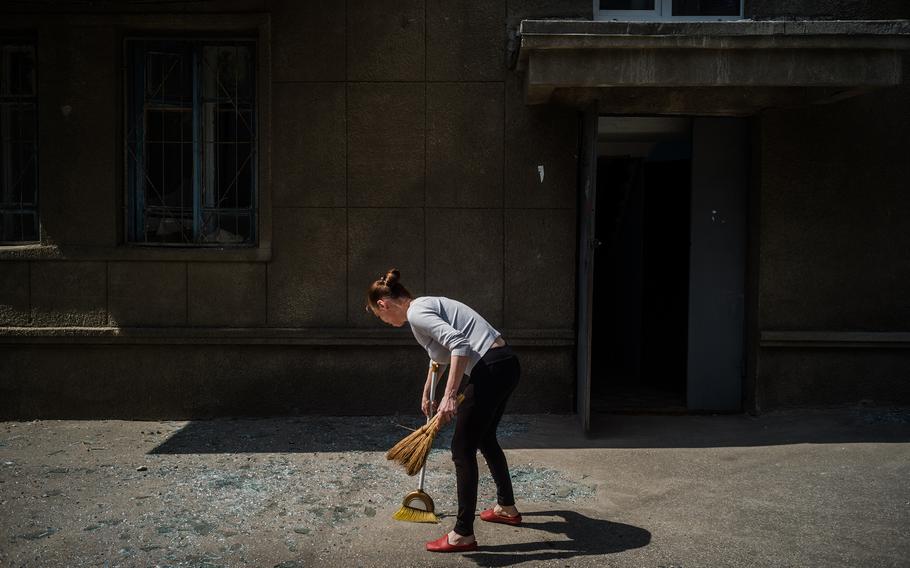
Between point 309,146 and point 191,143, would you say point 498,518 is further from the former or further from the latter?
point 191,143

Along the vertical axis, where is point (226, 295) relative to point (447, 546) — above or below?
above

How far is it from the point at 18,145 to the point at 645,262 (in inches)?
277

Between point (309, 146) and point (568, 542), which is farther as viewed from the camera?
point (309, 146)

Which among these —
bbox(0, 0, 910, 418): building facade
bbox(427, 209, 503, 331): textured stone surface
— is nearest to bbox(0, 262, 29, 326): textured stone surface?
bbox(0, 0, 910, 418): building facade

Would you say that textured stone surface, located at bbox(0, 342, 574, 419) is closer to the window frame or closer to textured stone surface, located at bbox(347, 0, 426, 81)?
the window frame

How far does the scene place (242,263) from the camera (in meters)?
7.82

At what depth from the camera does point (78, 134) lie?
779cm

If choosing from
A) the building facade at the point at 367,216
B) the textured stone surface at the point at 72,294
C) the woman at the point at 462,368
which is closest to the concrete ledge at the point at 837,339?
the building facade at the point at 367,216

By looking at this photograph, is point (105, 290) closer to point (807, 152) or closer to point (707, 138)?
point (707, 138)

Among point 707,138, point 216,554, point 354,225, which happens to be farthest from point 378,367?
point 707,138

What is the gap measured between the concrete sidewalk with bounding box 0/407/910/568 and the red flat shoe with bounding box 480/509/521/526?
47 millimetres

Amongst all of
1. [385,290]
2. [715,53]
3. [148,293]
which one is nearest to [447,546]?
[385,290]

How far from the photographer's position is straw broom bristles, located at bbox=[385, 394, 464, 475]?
4883mm

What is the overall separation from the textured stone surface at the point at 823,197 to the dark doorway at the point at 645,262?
101 centimetres
